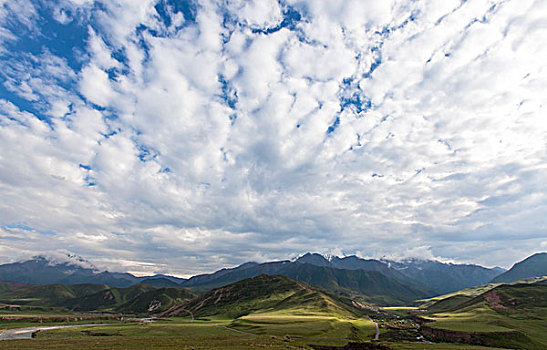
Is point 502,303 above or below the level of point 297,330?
above

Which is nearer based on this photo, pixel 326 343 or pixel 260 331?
pixel 326 343

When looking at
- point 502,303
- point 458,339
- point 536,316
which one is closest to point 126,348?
point 458,339

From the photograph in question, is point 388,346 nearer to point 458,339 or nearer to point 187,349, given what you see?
point 458,339

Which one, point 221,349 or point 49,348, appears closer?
point 221,349

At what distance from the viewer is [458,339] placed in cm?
10888

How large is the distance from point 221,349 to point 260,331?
57.9 meters

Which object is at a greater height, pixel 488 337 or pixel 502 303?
pixel 502 303

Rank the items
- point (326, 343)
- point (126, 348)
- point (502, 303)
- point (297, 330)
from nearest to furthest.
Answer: point (126, 348) → point (326, 343) → point (297, 330) → point (502, 303)

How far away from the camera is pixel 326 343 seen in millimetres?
94500

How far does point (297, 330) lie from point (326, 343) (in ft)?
72.8

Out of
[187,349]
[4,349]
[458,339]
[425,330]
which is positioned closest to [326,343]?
[187,349]

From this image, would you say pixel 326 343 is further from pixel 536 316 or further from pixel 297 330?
pixel 536 316

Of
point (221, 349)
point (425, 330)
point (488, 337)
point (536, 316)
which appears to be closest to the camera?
point (221, 349)

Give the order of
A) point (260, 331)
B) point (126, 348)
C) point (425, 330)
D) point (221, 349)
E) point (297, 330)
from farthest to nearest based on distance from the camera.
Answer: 1. point (425, 330)
2. point (260, 331)
3. point (297, 330)
4. point (126, 348)
5. point (221, 349)
